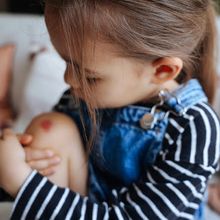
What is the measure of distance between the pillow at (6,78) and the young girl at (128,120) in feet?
1.45

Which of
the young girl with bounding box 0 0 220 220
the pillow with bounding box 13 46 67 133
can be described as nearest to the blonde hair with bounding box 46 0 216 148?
the young girl with bounding box 0 0 220 220

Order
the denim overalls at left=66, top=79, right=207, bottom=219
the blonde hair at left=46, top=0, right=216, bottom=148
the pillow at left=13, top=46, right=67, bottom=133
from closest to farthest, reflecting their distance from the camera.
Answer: the blonde hair at left=46, top=0, right=216, bottom=148 → the denim overalls at left=66, top=79, right=207, bottom=219 → the pillow at left=13, top=46, right=67, bottom=133

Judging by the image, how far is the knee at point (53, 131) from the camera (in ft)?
2.50

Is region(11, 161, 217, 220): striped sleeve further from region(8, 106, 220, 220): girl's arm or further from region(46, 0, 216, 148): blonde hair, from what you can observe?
region(46, 0, 216, 148): blonde hair

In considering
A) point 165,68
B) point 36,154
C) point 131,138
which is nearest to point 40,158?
point 36,154

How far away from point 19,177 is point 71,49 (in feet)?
0.74

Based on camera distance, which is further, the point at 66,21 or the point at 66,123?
the point at 66,123

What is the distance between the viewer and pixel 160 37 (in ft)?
1.99

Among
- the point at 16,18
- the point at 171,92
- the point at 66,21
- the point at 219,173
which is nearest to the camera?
the point at 66,21

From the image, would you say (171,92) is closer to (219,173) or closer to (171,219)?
(171,219)

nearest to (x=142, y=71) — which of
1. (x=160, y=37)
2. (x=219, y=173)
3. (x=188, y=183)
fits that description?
(x=160, y=37)

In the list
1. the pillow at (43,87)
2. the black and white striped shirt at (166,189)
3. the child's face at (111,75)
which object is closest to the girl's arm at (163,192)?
the black and white striped shirt at (166,189)

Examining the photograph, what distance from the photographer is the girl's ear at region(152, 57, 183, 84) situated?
64 centimetres

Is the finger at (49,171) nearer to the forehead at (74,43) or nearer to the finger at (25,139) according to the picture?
the finger at (25,139)
